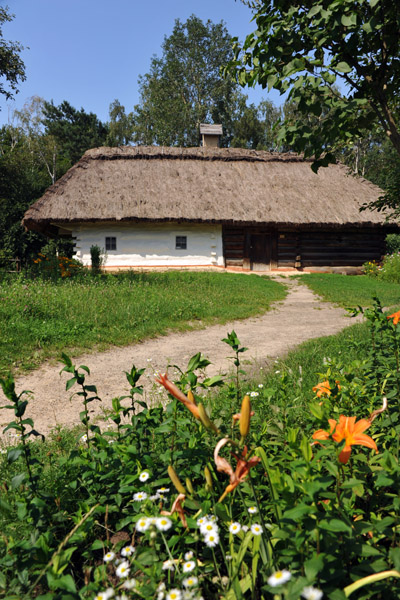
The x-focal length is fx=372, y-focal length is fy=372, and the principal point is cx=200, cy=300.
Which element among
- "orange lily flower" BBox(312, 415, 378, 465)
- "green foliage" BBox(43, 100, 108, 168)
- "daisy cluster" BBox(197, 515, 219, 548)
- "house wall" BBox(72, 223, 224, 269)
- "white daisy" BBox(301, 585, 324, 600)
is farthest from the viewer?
"green foliage" BBox(43, 100, 108, 168)

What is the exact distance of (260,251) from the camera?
17266 millimetres

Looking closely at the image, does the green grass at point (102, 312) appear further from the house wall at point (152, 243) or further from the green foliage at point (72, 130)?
the green foliage at point (72, 130)

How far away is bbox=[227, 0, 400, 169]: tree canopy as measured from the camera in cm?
212

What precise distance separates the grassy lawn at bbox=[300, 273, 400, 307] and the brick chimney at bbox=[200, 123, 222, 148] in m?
10.7

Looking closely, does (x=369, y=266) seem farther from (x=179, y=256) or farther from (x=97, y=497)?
(x=97, y=497)

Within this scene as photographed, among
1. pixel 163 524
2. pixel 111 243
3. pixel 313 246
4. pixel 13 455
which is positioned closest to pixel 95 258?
pixel 111 243

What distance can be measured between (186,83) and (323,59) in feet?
104

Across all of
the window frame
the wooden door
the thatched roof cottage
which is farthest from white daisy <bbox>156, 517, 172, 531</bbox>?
the wooden door

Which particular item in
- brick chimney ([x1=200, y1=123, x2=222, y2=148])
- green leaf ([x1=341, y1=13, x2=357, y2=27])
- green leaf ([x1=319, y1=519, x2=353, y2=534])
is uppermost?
brick chimney ([x1=200, y1=123, x2=222, y2=148])

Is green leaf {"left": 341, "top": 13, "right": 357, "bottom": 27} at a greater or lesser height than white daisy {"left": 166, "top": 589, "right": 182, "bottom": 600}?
greater

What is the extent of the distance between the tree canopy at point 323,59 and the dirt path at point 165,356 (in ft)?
4.16

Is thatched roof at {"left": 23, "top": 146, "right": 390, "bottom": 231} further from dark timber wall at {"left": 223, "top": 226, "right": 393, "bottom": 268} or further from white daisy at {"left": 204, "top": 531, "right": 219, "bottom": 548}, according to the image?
white daisy at {"left": 204, "top": 531, "right": 219, "bottom": 548}

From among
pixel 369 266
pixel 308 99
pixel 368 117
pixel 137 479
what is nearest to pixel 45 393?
pixel 137 479

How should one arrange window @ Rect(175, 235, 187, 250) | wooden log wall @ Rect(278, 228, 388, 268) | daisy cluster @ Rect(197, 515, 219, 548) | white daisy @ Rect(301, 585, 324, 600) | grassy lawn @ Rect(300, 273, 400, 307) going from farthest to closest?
wooden log wall @ Rect(278, 228, 388, 268), window @ Rect(175, 235, 187, 250), grassy lawn @ Rect(300, 273, 400, 307), daisy cluster @ Rect(197, 515, 219, 548), white daisy @ Rect(301, 585, 324, 600)
